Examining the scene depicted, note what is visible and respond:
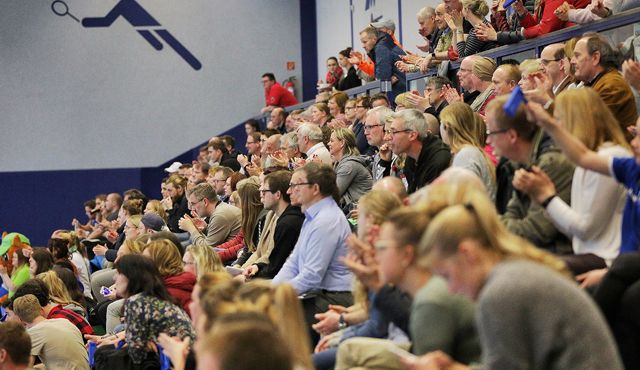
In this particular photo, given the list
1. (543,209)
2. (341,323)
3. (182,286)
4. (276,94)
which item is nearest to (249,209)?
(182,286)

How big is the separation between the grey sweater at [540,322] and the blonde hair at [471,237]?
0.15 metres

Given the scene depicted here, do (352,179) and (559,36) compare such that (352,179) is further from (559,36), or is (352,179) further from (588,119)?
(588,119)

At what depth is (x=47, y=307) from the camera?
689 cm

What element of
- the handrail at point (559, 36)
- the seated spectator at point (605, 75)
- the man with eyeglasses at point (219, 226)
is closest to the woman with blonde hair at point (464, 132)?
the seated spectator at point (605, 75)

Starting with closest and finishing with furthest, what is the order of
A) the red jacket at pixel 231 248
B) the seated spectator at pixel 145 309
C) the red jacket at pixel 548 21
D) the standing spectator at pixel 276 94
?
1. the seated spectator at pixel 145 309
2. the red jacket at pixel 548 21
3. the red jacket at pixel 231 248
4. the standing spectator at pixel 276 94

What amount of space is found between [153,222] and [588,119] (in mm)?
5548

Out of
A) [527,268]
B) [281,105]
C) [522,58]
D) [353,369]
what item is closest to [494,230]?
[527,268]

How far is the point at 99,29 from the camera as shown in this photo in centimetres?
1636

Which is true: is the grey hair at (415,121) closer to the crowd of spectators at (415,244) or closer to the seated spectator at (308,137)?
the crowd of spectators at (415,244)

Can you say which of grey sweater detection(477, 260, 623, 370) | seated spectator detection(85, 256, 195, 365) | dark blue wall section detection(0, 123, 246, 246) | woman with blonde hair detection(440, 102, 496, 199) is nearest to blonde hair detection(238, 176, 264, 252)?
seated spectator detection(85, 256, 195, 365)

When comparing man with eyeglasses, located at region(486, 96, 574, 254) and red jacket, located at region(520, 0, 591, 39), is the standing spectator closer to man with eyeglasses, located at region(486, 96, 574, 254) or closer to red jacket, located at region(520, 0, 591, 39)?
red jacket, located at region(520, 0, 591, 39)

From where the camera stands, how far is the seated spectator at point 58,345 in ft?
20.7

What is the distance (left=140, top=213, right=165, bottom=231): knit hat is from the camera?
869 cm

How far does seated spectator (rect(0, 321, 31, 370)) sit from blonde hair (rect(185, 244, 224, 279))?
96cm
